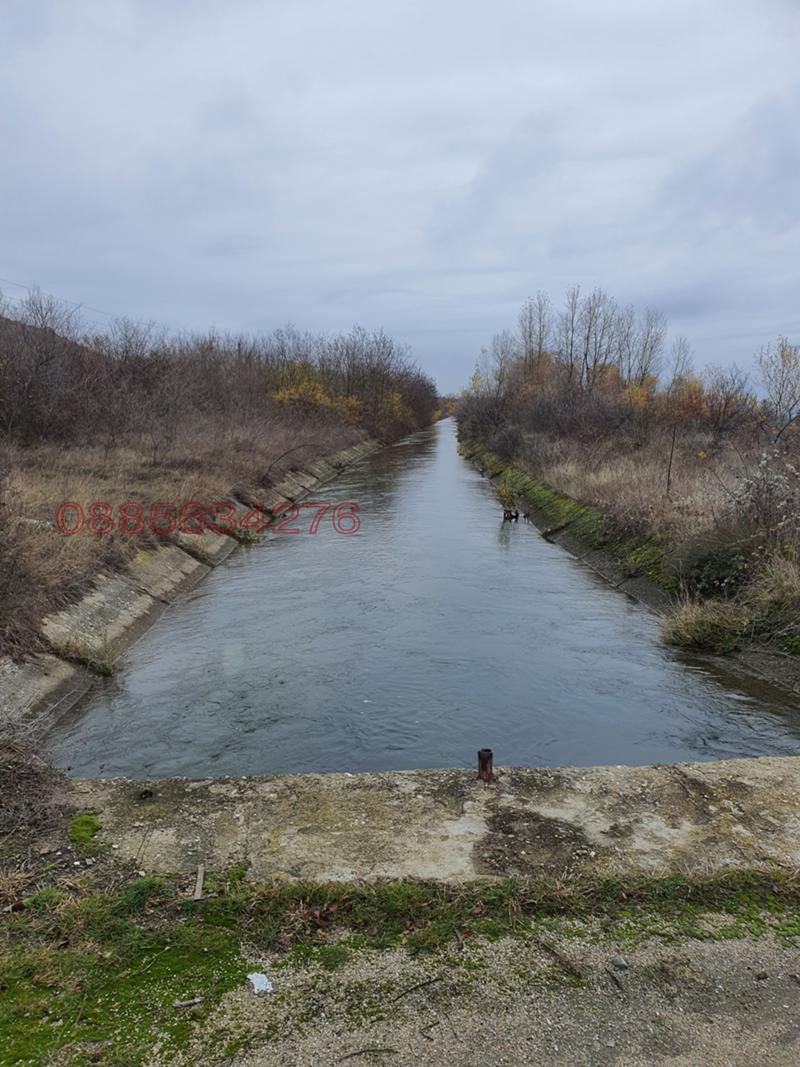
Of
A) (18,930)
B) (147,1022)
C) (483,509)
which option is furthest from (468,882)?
(483,509)

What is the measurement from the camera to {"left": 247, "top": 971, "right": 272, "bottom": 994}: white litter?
3.50 metres

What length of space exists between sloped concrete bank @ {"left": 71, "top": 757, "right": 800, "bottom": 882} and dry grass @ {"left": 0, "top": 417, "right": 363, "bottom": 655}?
4870mm

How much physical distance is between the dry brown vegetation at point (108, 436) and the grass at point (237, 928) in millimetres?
5591

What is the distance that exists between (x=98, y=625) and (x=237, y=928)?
785 centimetres

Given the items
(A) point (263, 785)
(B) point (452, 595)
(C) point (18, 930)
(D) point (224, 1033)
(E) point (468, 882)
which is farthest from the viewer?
(B) point (452, 595)

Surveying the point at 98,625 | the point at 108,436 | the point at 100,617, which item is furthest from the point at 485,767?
the point at 108,436

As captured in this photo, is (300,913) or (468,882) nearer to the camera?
(300,913)

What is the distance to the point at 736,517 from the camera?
12.0m

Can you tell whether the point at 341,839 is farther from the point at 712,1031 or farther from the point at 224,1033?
the point at 712,1031

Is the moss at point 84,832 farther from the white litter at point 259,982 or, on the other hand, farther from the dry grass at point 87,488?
the dry grass at point 87,488

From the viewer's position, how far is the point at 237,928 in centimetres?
390

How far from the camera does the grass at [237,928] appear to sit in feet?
10.9

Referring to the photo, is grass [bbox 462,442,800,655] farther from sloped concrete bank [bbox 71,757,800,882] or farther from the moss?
the moss

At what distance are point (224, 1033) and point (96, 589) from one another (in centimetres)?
937
